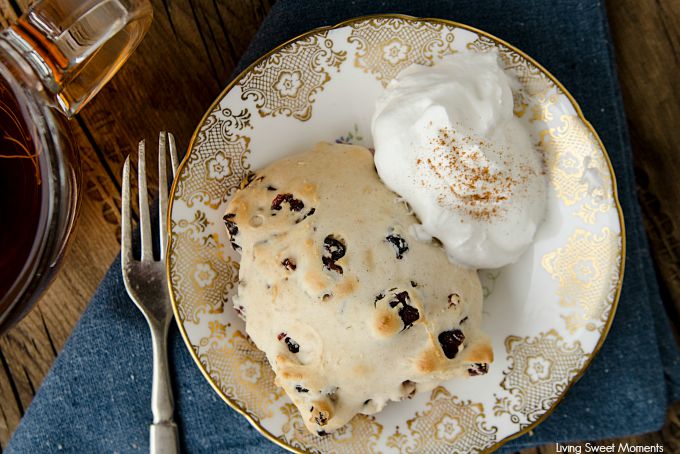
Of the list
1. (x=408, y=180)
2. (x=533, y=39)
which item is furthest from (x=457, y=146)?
(x=533, y=39)

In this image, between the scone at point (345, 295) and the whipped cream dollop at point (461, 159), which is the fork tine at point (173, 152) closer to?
the scone at point (345, 295)

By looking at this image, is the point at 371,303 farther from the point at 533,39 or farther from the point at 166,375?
the point at 533,39

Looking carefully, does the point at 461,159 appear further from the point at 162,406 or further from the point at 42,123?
the point at 162,406

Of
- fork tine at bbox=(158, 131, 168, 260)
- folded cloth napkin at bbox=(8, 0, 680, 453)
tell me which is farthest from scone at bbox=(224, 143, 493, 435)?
folded cloth napkin at bbox=(8, 0, 680, 453)

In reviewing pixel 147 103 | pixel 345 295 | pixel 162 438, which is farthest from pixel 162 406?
pixel 147 103

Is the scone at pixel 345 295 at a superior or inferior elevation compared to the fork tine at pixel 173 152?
inferior

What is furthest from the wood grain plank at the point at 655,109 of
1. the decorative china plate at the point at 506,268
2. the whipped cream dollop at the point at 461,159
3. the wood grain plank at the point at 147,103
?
the wood grain plank at the point at 147,103
